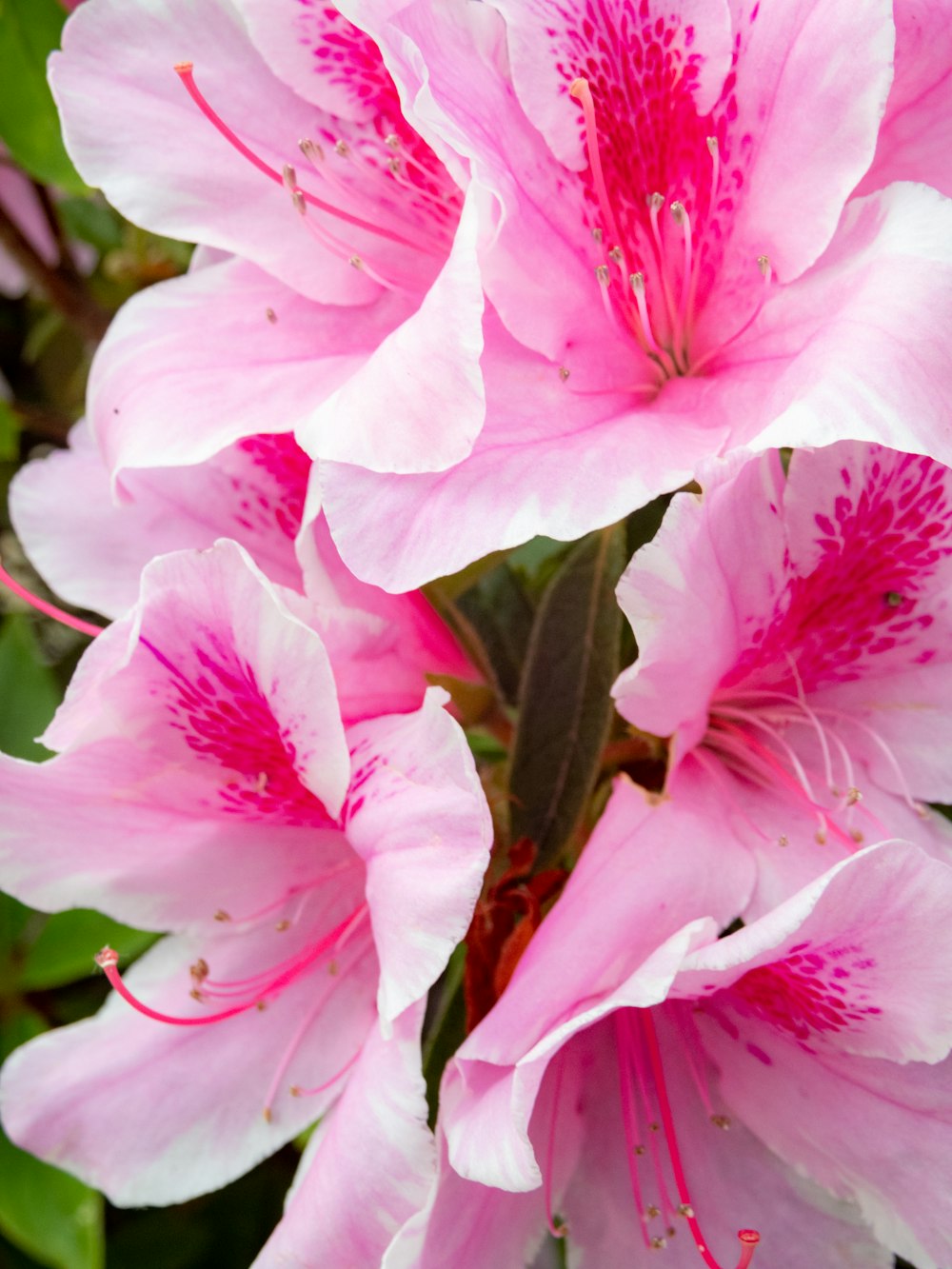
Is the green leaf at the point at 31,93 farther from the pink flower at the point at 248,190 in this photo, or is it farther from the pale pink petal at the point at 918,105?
the pale pink petal at the point at 918,105

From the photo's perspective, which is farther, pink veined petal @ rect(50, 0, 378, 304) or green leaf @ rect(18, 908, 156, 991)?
green leaf @ rect(18, 908, 156, 991)

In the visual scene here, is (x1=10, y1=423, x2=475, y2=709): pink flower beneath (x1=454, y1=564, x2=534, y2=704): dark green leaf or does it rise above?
above

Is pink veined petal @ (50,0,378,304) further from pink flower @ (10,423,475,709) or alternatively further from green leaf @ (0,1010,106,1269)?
green leaf @ (0,1010,106,1269)

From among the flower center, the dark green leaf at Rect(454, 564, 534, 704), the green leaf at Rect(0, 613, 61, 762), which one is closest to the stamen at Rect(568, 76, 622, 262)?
the flower center

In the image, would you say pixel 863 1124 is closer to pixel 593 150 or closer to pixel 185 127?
pixel 593 150

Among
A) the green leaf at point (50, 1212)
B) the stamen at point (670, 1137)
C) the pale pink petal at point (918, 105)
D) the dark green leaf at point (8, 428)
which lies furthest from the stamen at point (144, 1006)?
the dark green leaf at point (8, 428)

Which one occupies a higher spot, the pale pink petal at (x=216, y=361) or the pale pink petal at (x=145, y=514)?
the pale pink petal at (x=216, y=361)

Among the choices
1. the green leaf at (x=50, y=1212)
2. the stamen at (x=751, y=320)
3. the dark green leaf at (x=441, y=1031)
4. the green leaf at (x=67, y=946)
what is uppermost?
the stamen at (x=751, y=320)

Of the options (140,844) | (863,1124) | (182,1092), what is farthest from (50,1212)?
(863,1124)
